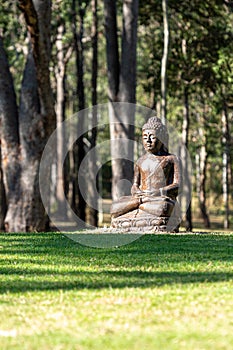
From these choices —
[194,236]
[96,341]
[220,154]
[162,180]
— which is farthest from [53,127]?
[220,154]

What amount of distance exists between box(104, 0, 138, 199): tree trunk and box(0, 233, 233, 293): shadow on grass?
29.6 feet

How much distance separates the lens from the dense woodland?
22.8 metres

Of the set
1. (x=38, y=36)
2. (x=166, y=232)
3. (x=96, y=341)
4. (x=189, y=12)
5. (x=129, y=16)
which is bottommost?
(x=96, y=341)

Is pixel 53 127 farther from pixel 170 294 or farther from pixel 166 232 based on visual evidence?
pixel 170 294

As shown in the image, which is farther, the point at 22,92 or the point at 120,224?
the point at 22,92

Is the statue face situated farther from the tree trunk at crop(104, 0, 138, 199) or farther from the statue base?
the tree trunk at crop(104, 0, 138, 199)

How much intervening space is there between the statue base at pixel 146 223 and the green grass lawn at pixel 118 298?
3193 millimetres

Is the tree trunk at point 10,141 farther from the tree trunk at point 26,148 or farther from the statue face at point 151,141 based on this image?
the statue face at point 151,141

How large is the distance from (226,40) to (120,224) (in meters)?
20.2

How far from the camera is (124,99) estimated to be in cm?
2400

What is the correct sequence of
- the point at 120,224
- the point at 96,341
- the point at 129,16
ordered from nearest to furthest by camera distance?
the point at 96,341
the point at 120,224
the point at 129,16

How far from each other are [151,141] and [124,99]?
716 centimetres

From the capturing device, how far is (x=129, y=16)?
967 inches

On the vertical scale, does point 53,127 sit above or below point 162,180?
above
